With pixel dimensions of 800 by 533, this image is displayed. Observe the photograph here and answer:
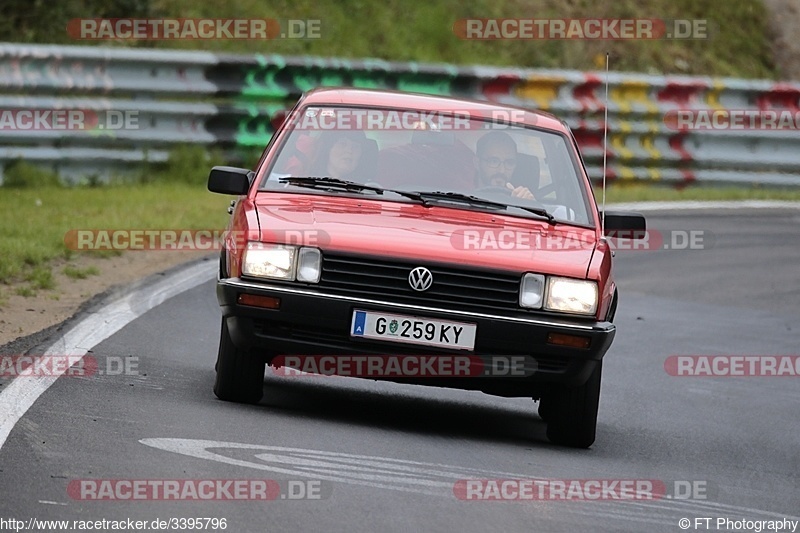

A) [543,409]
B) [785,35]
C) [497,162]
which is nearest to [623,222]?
[497,162]

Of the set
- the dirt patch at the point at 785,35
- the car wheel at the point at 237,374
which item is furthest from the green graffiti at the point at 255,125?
the dirt patch at the point at 785,35

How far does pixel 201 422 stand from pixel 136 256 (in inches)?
242

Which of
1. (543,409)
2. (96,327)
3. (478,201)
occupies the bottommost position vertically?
(543,409)

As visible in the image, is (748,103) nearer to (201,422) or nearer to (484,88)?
(484,88)

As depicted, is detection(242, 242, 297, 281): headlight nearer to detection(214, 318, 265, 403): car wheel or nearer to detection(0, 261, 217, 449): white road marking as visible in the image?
detection(214, 318, 265, 403): car wheel

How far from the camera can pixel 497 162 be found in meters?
8.50

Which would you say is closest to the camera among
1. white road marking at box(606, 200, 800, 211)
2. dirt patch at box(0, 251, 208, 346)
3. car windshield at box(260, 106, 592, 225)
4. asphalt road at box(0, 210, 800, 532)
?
asphalt road at box(0, 210, 800, 532)

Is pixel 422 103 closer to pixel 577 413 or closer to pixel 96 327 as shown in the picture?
pixel 577 413

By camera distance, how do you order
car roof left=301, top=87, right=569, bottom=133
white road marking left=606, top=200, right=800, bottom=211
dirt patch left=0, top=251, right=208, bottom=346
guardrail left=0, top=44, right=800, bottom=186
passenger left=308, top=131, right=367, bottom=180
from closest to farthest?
passenger left=308, top=131, right=367, bottom=180, car roof left=301, top=87, right=569, bottom=133, dirt patch left=0, top=251, right=208, bottom=346, guardrail left=0, top=44, right=800, bottom=186, white road marking left=606, top=200, right=800, bottom=211

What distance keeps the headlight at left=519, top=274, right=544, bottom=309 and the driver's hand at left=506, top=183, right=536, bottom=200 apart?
100cm

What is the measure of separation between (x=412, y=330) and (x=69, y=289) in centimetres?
461

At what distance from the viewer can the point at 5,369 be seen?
811 cm

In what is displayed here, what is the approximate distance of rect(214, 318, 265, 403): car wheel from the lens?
7.77m

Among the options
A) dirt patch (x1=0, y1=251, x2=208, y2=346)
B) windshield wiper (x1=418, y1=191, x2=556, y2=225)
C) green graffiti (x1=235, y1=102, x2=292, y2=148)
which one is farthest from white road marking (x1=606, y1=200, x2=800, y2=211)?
windshield wiper (x1=418, y1=191, x2=556, y2=225)
